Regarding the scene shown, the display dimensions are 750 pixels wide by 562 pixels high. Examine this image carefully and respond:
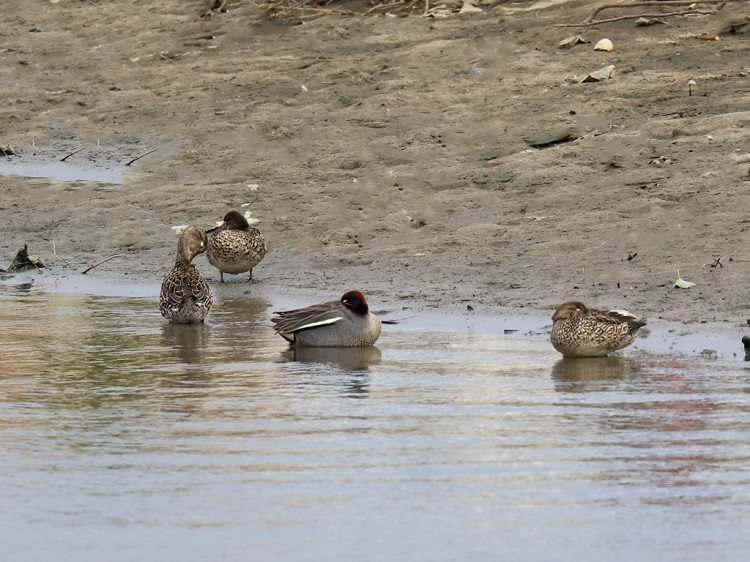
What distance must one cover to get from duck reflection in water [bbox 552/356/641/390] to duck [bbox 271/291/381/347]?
58.6 inches

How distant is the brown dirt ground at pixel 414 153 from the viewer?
43.4 feet

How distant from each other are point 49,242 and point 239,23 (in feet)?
23.4

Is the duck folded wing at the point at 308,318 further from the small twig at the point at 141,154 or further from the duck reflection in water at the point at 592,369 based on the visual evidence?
the small twig at the point at 141,154

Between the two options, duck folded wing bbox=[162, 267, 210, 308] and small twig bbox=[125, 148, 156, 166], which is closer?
duck folded wing bbox=[162, 267, 210, 308]

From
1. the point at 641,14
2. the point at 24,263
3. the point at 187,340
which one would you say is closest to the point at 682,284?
the point at 187,340

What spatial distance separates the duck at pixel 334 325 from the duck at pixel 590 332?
141cm

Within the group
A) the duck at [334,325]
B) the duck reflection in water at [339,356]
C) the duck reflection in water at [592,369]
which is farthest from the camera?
the duck at [334,325]

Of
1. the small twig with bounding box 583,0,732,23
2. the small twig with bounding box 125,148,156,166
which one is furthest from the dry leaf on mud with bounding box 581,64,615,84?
the small twig with bounding box 125,148,156,166

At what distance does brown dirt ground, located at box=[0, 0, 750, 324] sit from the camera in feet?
43.4

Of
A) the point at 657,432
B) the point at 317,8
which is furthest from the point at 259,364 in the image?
the point at 317,8

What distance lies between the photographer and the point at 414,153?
55.0ft

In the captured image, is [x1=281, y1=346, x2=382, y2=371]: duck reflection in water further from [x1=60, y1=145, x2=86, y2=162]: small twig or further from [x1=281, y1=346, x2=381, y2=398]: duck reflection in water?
[x1=60, y1=145, x2=86, y2=162]: small twig

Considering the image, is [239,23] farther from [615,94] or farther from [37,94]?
[615,94]

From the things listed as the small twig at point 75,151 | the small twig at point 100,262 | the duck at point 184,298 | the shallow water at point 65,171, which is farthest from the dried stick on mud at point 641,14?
the duck at point 184,298
